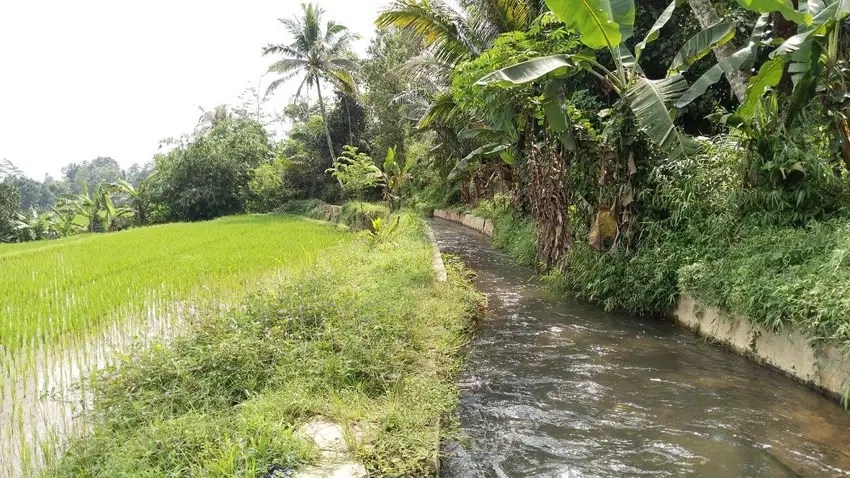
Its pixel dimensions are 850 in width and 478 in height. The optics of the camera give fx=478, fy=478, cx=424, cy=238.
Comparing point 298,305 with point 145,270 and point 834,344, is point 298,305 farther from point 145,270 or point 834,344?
point 145,270

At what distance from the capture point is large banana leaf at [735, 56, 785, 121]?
504cm

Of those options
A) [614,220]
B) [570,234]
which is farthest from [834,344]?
[570,234]

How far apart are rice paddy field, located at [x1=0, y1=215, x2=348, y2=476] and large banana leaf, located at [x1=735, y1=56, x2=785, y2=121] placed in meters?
5.93

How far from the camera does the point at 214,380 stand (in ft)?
10.5

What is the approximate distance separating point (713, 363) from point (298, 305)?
13.0 ft

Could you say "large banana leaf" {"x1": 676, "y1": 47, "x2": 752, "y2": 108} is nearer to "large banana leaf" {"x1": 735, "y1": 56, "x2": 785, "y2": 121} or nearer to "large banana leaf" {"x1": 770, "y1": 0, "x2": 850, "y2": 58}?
"large banana leaf" {"x1": 735, "y1": 56, "x2": 785, "y2": 121}

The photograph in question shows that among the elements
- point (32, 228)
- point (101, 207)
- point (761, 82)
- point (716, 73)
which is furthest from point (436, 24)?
point (32, 228)

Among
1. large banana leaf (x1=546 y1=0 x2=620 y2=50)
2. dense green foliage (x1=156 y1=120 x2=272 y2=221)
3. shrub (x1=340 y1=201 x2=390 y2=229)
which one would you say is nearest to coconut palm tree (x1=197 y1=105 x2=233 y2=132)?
dense green foliage (x1=156 y1=120 x2=272 y2=221)

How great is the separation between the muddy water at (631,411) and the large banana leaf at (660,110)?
2.14 m

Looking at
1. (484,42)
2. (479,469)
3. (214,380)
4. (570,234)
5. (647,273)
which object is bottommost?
(479,469)

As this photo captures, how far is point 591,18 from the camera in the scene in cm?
505

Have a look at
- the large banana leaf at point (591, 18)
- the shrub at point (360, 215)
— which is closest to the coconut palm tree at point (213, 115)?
the shrub at point (360, 215)

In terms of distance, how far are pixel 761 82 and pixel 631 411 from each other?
13.0ft

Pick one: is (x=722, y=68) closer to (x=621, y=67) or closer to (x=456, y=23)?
(x=621, y=67)
